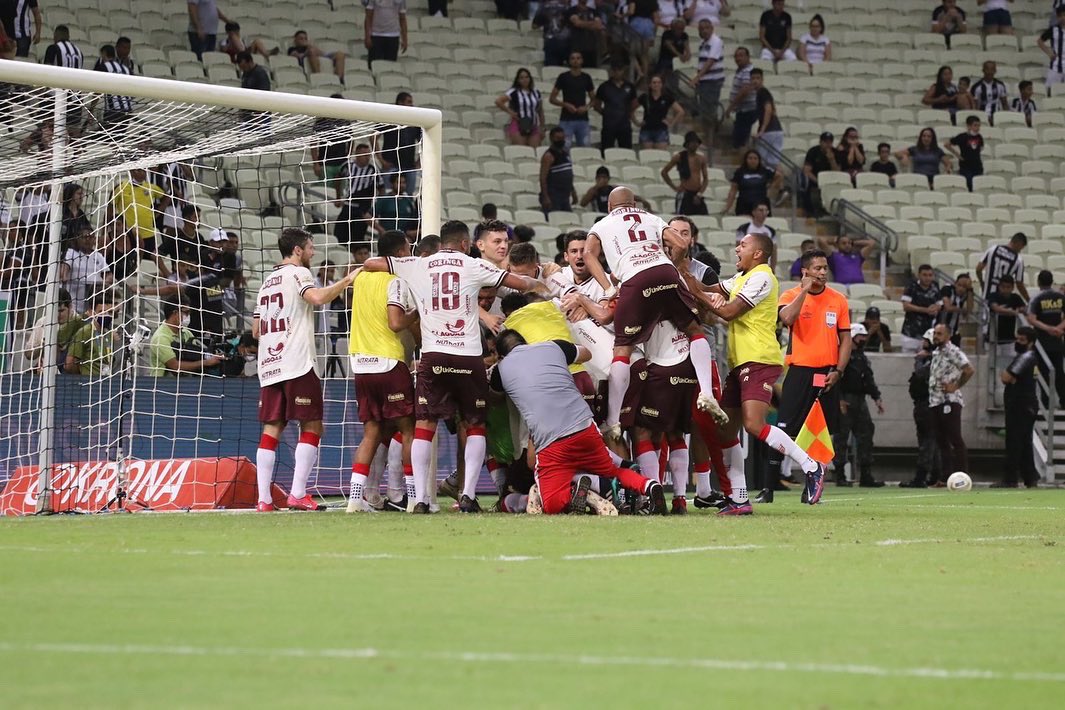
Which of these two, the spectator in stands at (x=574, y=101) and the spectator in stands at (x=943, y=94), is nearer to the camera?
the spectator in stands at (x=574, y=101)

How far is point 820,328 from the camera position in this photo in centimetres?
1484

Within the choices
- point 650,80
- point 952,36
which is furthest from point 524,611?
point 952,36

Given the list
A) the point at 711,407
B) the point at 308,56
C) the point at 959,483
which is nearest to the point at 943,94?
the point at 308,56

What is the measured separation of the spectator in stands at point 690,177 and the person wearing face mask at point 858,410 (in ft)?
14.6

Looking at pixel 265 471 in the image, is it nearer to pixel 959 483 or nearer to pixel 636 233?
pixel 636 233

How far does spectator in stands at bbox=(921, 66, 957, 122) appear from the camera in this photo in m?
28.8

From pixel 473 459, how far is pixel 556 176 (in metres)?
12.1

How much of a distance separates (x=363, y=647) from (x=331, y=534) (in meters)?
4.56

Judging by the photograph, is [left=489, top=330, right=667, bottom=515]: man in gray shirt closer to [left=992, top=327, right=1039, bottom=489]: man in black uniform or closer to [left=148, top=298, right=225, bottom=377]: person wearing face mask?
[left=148, top=298, right=225, bottom=377]: person wearing face mask

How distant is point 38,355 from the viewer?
47.0ft

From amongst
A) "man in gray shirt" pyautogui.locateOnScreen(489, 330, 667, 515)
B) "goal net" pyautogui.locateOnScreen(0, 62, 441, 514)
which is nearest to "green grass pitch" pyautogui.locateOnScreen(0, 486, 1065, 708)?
"man in gray shirt" pyautogui.locateOnScreen(489, 330, 667, 515)

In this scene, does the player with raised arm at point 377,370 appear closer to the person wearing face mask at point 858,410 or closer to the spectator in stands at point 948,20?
the person wearing face mask at point 858,410

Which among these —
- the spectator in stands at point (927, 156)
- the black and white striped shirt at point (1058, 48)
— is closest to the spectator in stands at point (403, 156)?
the spectator in stands at point (927, 156)

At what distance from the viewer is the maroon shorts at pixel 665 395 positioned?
11.9 m
